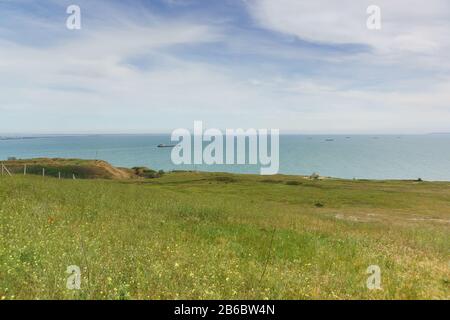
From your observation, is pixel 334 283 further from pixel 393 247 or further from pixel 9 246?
pixel 9 246

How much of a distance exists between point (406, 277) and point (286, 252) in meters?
4.53

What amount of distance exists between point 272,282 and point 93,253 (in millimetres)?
6032

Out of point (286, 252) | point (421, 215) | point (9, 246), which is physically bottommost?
point (421, 215)

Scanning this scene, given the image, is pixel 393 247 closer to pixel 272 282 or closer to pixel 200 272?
pixel 272 282

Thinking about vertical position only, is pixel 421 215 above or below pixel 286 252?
below

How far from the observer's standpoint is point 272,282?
9641mm
